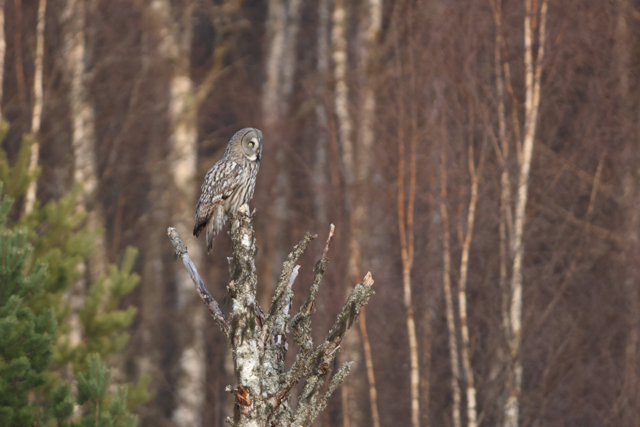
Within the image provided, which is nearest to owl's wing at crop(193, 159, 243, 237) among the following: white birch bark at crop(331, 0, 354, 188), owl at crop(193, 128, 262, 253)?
owl at crop(193, 128, 262, 253)

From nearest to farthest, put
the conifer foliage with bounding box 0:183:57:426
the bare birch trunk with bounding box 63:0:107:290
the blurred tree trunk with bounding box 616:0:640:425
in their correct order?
the conifer foliage with bounding box 0:183:57:426 → the blurred tree trunk with bounding box 616:0:640:425 → the bare birch trunk with bounding box 63:0:107:290

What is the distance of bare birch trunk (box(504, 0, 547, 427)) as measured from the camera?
7.32m

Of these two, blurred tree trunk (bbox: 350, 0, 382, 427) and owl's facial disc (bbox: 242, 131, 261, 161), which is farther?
blurred tree trunk (bbox: 350, 0, 382, 427)

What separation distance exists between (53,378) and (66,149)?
7179mm

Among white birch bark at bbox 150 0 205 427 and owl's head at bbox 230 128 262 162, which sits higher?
white birch bark at bbox 150 0 205 427

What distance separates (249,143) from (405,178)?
9.97ft

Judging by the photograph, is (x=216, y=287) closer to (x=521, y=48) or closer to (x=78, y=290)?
(x=78, y=290)

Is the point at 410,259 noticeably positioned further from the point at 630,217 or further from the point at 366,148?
the point at 630,217

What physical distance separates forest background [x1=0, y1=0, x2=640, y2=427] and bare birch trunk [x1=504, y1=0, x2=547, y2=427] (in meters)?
0.03

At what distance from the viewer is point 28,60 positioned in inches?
506

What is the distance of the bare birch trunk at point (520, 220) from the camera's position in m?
7.32

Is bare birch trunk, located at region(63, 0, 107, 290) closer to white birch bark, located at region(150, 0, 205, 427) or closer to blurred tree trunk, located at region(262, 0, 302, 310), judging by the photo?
white birch bark, located at region(150, 0, 205, 427)

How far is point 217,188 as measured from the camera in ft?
18.7

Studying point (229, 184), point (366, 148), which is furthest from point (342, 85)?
point (229, 184)
